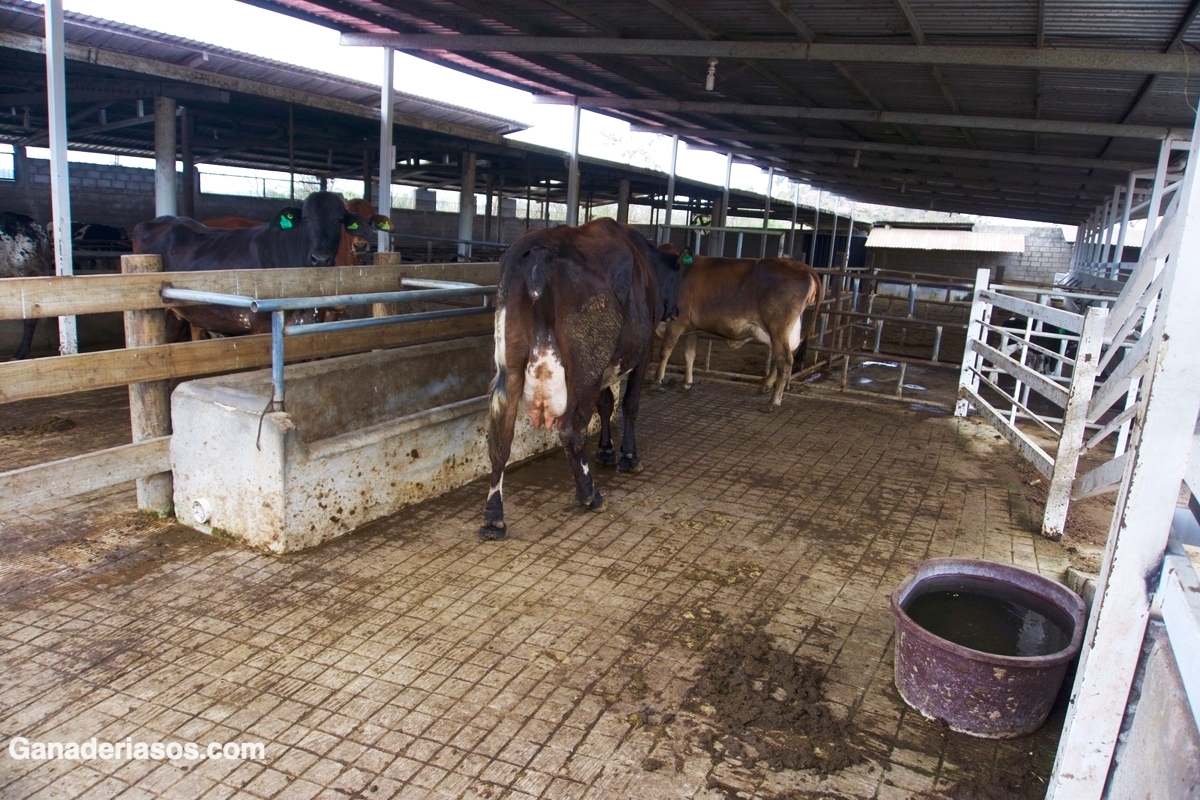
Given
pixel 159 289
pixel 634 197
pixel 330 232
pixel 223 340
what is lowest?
pixel 223 340

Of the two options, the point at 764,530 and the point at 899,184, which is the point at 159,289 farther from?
the point at 899,184

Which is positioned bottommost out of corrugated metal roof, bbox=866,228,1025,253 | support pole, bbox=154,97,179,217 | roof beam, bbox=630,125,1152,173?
support pole, bbox=154,97,179,217

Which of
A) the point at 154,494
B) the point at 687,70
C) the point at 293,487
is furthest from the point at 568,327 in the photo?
the point at 687,70

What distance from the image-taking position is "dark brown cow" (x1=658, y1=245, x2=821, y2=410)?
8781 mm

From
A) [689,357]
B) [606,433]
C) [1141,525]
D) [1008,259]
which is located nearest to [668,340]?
[689,357]

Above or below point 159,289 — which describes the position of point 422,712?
below

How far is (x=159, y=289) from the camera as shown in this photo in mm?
4480

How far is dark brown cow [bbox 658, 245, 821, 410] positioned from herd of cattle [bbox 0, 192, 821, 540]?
0.04ft

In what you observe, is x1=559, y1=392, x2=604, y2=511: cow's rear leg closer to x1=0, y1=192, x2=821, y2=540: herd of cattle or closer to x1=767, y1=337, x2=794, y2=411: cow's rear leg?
x1=0, y1=192, x2=821, y2=540: herd of cattle

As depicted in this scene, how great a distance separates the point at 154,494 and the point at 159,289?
3.92ft

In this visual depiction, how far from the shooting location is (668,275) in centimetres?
697

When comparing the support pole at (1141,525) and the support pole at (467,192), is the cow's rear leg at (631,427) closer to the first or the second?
the support pole at (1141,525)

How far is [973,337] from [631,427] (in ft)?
14.5

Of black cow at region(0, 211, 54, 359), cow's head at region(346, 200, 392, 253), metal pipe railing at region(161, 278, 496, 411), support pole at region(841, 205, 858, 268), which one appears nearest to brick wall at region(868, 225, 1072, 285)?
support pole at region(841, 205, 858, 268)
